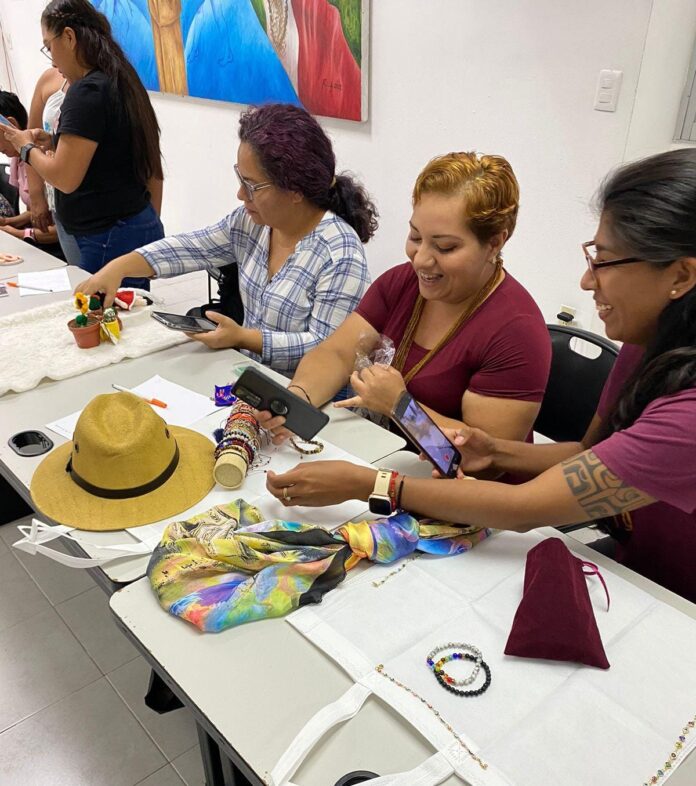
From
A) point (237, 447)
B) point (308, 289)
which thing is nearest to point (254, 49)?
point (308, 289)

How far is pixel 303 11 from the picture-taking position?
307 centimetres

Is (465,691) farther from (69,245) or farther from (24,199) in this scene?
(24,199)

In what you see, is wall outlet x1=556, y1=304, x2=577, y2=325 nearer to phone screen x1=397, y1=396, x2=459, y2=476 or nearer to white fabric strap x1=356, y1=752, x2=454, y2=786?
phone screen x1=397, y1=396, x2=459, y2=476

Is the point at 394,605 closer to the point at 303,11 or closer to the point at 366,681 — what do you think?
the point at 366,681

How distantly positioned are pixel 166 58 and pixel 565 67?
9.10ft

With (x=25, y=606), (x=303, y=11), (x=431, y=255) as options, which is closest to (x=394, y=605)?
(x=431, y=255)

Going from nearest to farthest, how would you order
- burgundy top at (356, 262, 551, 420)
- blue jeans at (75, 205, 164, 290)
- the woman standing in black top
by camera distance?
burgundy top at (356, 262, 551, 420) → the woman standing in black top → blue jeans at (75, 205, 164, 290)

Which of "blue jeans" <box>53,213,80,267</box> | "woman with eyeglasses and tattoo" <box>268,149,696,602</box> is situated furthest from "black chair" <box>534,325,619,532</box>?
"blue jeans" <box>53,213,80,267</box>

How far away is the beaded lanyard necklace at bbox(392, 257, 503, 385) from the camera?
145 centimetres

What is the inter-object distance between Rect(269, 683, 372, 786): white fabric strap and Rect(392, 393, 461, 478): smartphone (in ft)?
1.53

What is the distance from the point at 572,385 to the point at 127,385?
1177 mm

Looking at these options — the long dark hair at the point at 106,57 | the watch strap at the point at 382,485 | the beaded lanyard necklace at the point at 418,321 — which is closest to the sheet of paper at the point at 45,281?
the long dark hair at the point at 106,57

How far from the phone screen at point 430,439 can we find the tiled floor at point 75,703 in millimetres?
970

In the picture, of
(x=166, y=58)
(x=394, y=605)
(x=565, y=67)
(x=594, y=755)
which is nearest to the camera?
(x=594, y=755)
